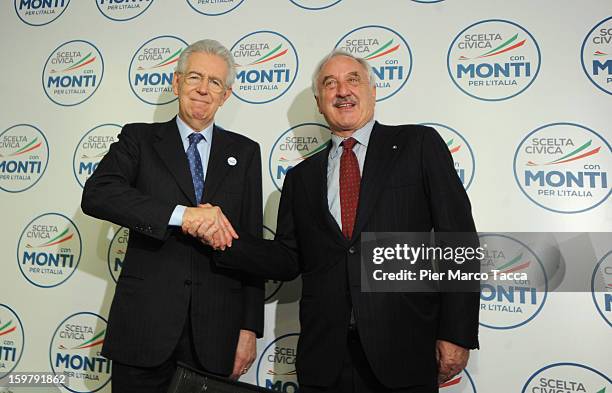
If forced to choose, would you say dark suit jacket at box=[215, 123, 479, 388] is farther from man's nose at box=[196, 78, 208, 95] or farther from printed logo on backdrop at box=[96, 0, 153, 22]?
printed logo on backdrop at box=[96, 0, 153, 22]

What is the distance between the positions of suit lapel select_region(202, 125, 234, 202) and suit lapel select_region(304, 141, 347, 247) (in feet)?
1.03

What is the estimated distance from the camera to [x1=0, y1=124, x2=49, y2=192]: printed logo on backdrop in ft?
8.35

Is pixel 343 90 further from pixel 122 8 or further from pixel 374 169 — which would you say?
Result: pixel 122 8

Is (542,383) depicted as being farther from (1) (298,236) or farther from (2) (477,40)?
(2) (477,40)

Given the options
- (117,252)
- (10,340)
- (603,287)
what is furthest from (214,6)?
(603,287)

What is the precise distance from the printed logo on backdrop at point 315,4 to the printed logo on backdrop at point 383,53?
0.63ft

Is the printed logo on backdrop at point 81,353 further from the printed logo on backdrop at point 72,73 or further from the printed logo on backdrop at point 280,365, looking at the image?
the printed logo on backdrop at point 72,73

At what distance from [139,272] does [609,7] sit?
2213 mm

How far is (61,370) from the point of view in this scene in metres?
2.37

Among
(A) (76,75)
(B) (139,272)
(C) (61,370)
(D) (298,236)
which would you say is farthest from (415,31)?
(C) (61,370)

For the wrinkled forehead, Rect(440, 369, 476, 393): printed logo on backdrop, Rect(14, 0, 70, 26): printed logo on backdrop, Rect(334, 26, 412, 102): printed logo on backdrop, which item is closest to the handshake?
the wrinkled forehead

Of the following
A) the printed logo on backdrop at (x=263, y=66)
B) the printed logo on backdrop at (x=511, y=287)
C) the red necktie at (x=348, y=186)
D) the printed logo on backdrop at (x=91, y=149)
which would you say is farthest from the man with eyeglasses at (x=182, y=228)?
the printed logo on backdrop at (x=511, y=287)

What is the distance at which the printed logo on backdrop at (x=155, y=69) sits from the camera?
2.41 meters

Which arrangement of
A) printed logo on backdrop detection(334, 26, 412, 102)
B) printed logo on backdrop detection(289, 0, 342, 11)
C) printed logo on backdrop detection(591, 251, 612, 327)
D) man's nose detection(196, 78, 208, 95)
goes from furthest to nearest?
printed logo on backdrop detection(289, 0, 342, 11) < printed logo on backdrop detection(334, 26, 412, 102) < printed logo on backdrop detection(591, 251, 612, 327) < man's nose detection(196, 78, 208, 95)
